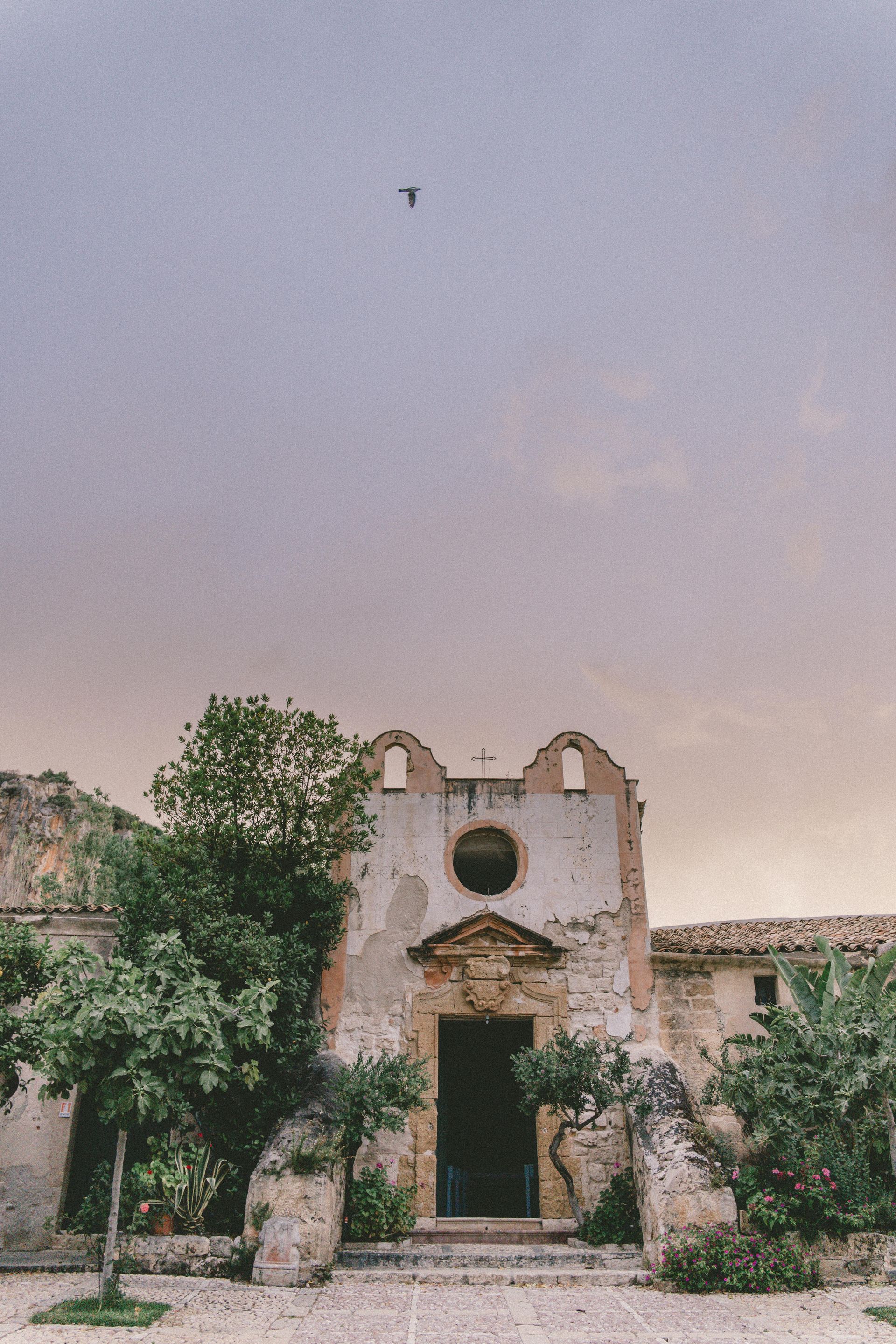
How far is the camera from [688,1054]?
43.6 feet

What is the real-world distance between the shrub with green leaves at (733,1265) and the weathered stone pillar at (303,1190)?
3908 millimetres

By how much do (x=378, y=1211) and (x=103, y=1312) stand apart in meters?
4.58

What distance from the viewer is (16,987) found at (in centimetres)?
1061

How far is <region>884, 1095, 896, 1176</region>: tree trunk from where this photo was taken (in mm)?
10781

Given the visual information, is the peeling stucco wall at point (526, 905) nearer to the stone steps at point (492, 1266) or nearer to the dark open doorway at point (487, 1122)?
the stone steps at point (492, 1266)

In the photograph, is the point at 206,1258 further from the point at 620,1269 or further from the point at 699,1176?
the point at 699,1176

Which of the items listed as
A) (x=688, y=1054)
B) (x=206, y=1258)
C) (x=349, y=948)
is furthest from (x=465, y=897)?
(x=206, y=1258)

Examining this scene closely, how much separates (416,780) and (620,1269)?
7.55 metres

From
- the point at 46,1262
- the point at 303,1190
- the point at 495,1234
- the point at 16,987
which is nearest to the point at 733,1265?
the point at 495,1234

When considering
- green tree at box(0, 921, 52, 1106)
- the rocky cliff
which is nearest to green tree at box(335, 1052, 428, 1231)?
green tree at box(0, 921, 52, 1106)

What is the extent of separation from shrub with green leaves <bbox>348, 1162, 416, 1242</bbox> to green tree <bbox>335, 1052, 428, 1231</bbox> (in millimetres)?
139

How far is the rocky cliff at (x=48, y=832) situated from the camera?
3053 cm

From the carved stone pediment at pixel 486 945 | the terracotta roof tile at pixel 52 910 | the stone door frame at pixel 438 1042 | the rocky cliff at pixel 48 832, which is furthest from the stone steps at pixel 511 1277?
the rocky cliff at pixel 48 832

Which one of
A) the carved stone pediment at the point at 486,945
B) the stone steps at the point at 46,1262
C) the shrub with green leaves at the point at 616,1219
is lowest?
the stone steps at the point at 46,1262
